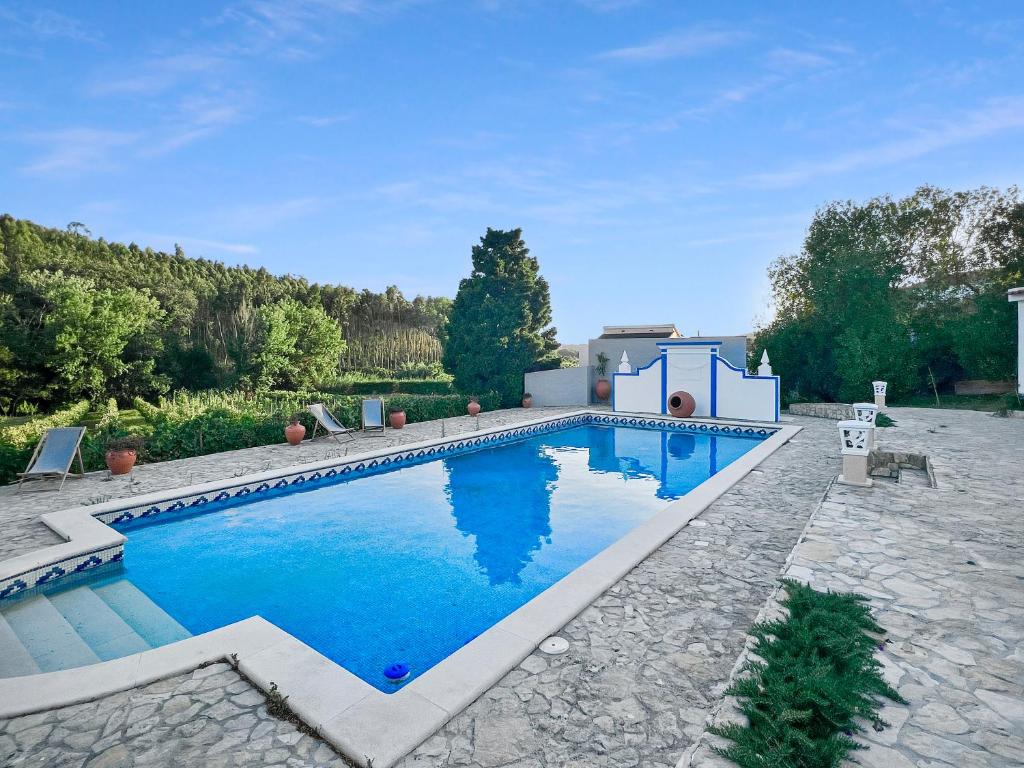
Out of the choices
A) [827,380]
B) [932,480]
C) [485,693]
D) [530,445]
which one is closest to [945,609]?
[485,693]

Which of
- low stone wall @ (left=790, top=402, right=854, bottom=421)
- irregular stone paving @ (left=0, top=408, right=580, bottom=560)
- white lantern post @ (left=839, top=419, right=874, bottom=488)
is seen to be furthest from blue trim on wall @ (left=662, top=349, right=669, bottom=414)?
white lantern post @ (left=839, top=419, right=874, bottom=488)

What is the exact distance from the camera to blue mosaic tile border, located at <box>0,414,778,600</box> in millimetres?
4992

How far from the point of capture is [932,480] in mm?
6762

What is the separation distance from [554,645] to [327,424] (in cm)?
931

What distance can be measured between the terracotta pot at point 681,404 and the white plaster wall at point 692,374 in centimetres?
22

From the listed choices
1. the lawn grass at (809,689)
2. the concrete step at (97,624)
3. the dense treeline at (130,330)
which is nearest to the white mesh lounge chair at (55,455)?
the concrete step at (97,624)

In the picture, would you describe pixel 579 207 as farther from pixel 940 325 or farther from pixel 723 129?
pixel 940 325

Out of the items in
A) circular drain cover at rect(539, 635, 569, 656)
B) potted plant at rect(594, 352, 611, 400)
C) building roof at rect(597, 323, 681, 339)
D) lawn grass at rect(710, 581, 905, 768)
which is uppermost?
building roof at rect(597, 323, 681, 339)

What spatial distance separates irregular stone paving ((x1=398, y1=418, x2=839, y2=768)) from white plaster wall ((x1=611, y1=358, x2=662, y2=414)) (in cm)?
1144

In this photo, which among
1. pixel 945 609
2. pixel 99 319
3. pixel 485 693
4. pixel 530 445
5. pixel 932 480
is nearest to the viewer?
pixel 485 693

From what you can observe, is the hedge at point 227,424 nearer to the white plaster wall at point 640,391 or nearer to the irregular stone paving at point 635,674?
the white plaster wall at point 640,391

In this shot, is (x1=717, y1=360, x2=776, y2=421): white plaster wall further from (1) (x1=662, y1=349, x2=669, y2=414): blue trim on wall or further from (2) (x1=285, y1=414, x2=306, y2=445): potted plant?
(2) (x1=285, y1=414, x2=306, y2=445): potted plant

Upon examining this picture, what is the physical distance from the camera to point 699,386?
622 inches

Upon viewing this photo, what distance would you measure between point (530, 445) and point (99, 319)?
14.8m
